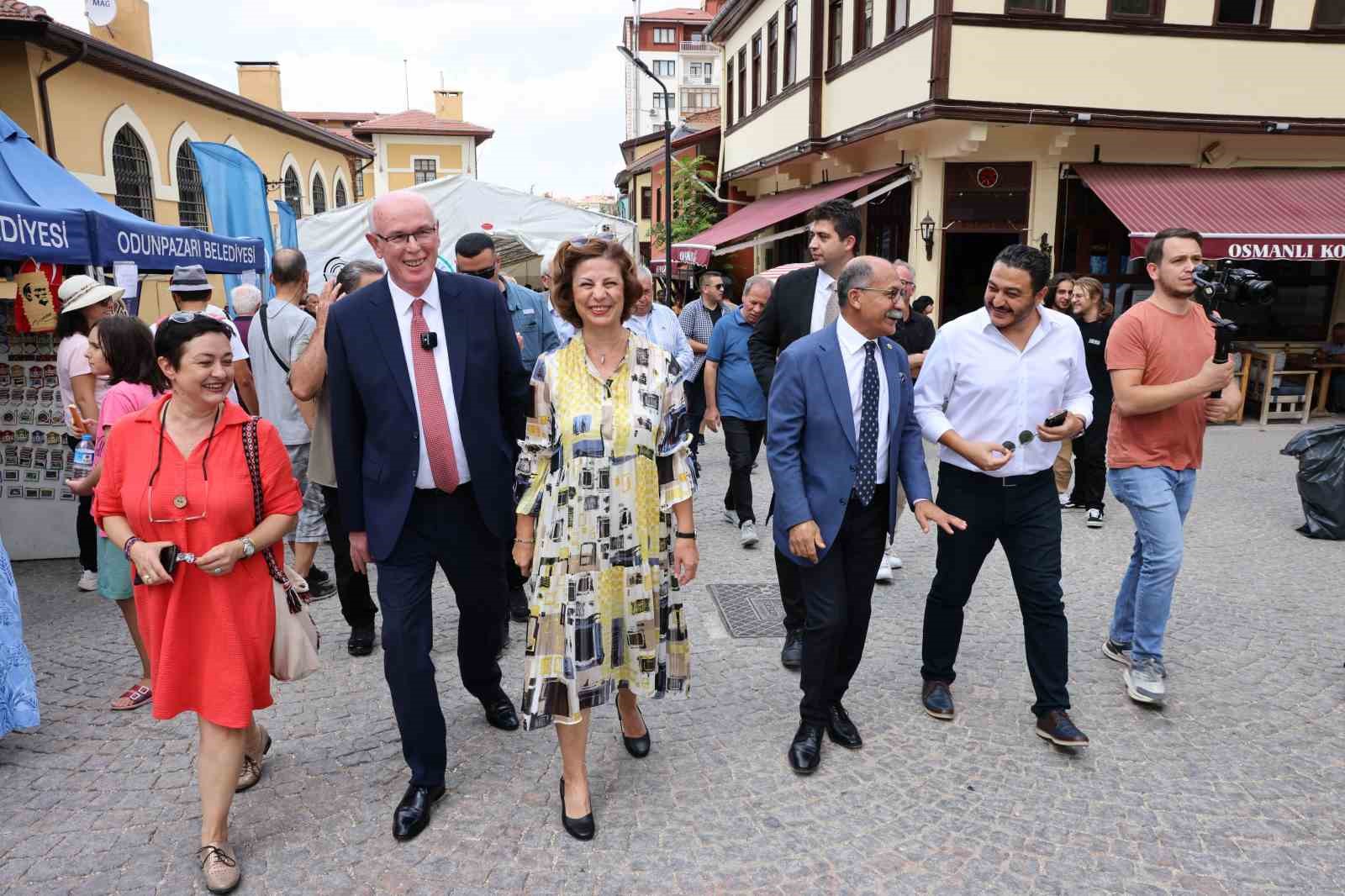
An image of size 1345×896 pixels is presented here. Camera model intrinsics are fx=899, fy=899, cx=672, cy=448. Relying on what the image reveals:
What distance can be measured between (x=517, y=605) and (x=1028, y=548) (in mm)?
2831

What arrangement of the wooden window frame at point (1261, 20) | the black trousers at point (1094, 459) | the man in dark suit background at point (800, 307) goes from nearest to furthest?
1. the man in dark suit background at point (800, 307)
2. the black trousers at point (1094, 459)
3. the wooden window frame at point (1261, 20)

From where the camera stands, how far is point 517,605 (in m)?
5.16

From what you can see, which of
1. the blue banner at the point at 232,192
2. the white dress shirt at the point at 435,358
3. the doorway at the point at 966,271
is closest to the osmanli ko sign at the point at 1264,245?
the doorway at the point at 966,271

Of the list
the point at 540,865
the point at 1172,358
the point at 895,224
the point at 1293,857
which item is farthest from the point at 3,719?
the point at 895,224

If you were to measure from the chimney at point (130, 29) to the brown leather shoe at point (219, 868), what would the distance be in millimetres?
19270

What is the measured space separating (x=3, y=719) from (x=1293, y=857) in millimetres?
4759

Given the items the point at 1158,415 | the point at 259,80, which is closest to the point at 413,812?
the point at 1158,415

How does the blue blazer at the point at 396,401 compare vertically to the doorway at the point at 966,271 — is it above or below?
below

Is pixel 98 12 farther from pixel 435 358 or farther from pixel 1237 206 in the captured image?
pixel 1237 206

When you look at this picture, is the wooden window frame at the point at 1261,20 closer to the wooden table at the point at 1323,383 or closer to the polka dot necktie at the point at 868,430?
the wooden table at the point at 1323,383

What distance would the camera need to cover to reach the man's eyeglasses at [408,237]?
9.84 feet

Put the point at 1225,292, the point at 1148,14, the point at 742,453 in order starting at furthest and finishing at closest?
the point at 1148,14 → the point at 742,453 → the point at 1225,292

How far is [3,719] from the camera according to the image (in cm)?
362

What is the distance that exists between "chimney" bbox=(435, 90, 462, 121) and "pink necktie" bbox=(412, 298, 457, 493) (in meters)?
51.6
